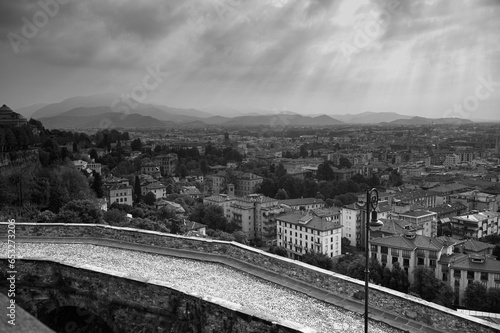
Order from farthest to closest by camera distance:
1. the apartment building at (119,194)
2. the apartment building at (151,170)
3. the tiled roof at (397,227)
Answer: the apartment building at (151,170) → the apartment building at (119,194) → the tiled roof at (397,227)

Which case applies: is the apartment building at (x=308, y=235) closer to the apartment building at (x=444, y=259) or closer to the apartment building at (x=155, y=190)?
the apartment building at (x=444, y=259)

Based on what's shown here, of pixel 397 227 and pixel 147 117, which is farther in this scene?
pixel 147 117

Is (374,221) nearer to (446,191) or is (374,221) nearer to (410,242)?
(410,242)

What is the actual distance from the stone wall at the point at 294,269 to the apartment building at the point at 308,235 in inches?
907

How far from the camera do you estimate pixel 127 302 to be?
4512mm

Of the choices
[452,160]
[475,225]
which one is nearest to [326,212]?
[475,225]

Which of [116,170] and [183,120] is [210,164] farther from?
[183,120]

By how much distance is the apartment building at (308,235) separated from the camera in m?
28.7

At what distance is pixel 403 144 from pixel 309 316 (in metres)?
91.0

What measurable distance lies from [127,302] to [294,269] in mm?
1898

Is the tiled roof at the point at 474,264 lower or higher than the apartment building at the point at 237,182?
higher

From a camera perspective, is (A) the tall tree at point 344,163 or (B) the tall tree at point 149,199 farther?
(A) the tall tree at point 344,163

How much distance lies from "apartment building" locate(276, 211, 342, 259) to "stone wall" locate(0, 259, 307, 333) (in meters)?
24.6

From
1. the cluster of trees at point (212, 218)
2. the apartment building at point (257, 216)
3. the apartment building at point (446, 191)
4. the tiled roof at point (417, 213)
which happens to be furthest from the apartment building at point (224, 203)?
the apartment building at point (446, 191)
